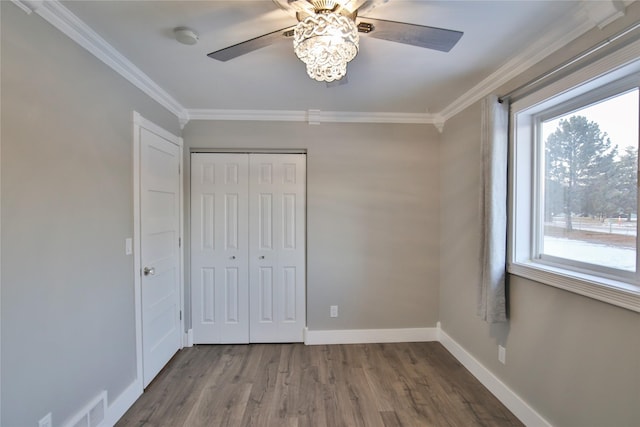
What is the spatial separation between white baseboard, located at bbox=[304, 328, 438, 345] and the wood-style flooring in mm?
97

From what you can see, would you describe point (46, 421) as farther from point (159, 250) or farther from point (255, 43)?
point (255, 43)

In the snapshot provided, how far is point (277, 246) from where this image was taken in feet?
9.59

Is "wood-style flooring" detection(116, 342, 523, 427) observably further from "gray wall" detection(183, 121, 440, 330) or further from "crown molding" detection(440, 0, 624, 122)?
"crown molding" detection(440, 0, 624, 122)

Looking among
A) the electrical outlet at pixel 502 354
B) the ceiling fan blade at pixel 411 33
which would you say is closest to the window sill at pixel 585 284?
the electrical outlet at pixel 502 354

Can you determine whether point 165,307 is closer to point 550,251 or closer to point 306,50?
point 306,50

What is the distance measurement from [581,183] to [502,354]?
1.30 m

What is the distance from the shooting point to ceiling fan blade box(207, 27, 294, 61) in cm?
128

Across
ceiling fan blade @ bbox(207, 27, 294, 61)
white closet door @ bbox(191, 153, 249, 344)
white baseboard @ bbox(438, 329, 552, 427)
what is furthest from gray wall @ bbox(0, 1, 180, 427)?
white baseboard @ bbox(438, 329, 552, 427)

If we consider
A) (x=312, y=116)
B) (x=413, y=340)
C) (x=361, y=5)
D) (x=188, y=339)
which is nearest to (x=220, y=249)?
(x=188, y=339)

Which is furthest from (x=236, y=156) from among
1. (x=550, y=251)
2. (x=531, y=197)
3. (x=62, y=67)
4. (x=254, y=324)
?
(x=550, y=251)

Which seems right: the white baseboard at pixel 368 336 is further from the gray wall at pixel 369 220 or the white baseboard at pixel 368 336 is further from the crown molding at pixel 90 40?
the crown molding at pixel 90 40

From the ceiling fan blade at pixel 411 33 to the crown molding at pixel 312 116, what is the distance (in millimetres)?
1582

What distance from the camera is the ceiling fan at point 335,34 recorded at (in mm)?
1123

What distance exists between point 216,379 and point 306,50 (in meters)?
2.49
